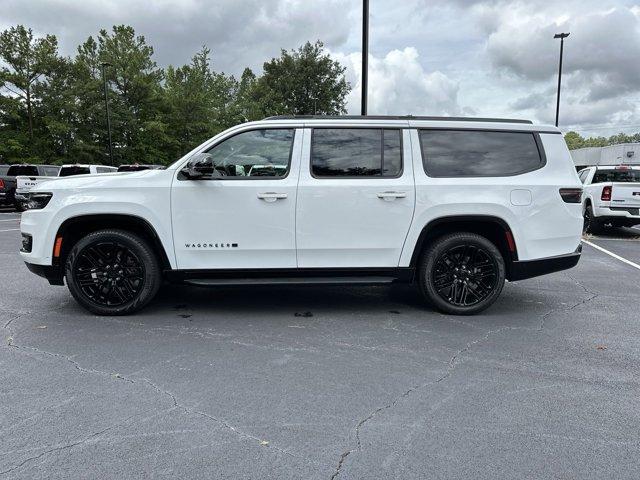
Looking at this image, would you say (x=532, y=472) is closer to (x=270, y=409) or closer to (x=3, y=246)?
(x=270, y=409)

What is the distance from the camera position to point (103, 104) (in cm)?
3312

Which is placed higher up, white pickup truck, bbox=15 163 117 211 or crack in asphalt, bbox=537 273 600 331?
white pickup truck, bbox=15 163 117 211

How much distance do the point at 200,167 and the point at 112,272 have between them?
1.44 meters

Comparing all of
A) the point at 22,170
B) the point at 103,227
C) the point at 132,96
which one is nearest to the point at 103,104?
the point at 132,96

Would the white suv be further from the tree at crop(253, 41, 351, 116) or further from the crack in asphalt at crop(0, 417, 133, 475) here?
the tree at crop(253, 41, 351, 116)

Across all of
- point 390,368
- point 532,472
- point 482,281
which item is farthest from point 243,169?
point 532,472

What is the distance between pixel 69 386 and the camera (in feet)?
11.2

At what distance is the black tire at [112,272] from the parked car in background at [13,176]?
1590 cm

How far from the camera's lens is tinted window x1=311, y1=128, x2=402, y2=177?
16.2 feet

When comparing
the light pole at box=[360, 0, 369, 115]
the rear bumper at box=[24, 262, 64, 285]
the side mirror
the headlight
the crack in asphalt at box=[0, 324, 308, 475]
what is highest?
the light pole at box=[360, 0, 369, 115]

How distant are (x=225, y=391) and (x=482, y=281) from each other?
9.99ft

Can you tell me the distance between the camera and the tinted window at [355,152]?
494cm

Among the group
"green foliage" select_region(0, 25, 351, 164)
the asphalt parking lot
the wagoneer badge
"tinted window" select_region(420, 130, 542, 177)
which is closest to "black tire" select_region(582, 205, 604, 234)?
the asphalt parking lot

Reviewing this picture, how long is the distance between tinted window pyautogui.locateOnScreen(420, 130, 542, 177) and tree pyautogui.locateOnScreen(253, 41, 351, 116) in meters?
47.8
